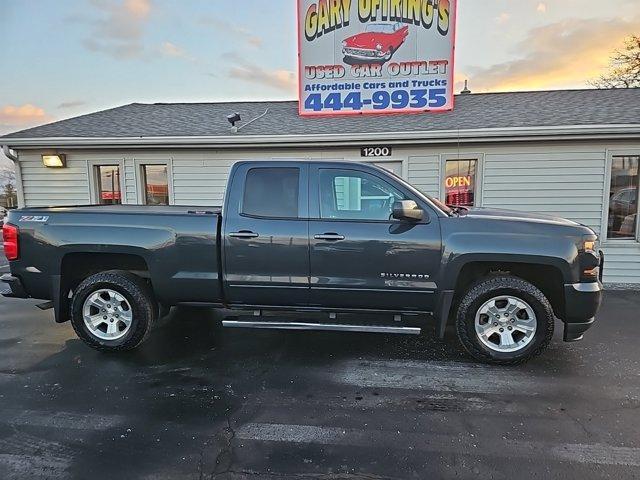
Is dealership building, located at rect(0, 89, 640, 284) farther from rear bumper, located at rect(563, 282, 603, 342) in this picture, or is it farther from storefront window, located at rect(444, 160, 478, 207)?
rear bumper, located at rect(563, 282, 603, 342)

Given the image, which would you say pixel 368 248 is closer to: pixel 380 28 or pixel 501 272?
pixel 501 272

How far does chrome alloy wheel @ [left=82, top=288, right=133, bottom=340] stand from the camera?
14.5 feet

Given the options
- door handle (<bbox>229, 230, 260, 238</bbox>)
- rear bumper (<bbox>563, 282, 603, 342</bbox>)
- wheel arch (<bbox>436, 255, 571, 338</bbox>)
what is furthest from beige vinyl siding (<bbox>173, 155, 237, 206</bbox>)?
rear bumper (<bbox>563, 282, 603, 342</bbox>)

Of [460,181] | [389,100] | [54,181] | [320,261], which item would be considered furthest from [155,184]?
[460,181]

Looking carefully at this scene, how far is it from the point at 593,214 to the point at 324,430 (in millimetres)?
7353

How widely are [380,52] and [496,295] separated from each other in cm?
679

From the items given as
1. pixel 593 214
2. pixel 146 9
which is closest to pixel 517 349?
pixel 593 214

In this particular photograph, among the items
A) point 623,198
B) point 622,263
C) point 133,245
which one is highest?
point 623,198

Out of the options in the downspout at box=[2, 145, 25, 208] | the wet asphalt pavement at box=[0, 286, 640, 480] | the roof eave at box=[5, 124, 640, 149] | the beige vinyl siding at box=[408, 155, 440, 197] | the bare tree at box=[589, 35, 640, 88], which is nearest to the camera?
the wet asphalt pavement at box=[0, 286, 640, 480]

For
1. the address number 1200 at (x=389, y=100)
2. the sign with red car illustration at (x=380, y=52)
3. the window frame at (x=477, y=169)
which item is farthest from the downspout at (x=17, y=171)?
the window frame at (x=477, y=169)

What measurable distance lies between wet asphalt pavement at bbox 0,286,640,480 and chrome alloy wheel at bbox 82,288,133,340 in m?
0.25

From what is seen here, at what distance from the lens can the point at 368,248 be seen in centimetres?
407

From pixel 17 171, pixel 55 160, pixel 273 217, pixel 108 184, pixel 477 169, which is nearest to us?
pixel 273 217

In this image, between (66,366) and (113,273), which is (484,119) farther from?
(66,366)
